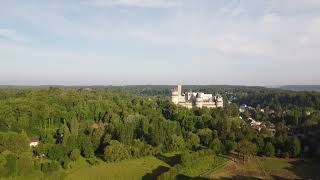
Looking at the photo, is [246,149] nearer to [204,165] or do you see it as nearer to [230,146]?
[230,146]

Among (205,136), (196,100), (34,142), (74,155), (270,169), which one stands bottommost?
(270,169)

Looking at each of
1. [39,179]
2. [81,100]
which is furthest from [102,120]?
[39,179]

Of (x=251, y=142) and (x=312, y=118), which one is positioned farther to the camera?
(x=312, y=118)

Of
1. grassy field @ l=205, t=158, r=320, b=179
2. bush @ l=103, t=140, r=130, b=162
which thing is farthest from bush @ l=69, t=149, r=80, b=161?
grassy field @ l=205, t=158, r=320, b=179

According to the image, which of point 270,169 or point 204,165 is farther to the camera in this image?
point 204,165

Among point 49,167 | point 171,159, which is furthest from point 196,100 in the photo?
point 49,167

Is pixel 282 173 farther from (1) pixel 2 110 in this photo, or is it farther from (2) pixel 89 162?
(1) pixel 2 110

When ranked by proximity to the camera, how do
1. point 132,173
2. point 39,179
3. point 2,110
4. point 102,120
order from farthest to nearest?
point 102,120 < point 2,110 < point 132,173 < point 39,179

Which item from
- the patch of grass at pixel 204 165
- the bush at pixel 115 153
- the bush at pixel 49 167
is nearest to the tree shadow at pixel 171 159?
the patch of grass at pixel 204 165
